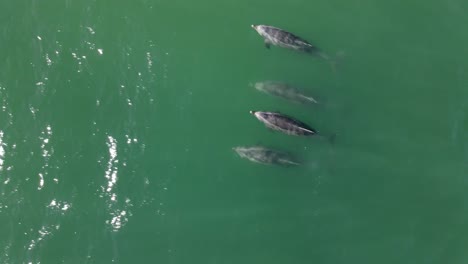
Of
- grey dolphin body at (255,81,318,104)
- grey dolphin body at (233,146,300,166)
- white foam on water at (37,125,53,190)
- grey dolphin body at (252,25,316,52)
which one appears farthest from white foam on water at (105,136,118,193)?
grey dolphin body at (252,25,316,52)

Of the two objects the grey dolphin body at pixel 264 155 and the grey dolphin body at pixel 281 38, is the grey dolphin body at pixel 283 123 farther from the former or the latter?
the grey dolphin body at pixel 281 38

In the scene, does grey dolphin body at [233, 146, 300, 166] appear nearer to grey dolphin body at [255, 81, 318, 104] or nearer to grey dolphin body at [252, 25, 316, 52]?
grey dolphin body at [255, 81, 318, 104]

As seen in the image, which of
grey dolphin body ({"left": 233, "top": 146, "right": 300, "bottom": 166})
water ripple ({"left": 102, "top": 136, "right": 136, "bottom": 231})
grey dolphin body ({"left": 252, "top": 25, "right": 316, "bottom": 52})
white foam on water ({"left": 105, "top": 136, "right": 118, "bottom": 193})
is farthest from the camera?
grey dolphin body ({"left": 252, "top": 25, "right": 316, "bottom": 52})

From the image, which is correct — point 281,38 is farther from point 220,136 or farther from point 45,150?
point 45,150

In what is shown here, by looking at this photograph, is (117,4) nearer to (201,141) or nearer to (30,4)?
(30,4)

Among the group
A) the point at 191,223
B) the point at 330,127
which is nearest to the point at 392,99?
the point at 330,127
